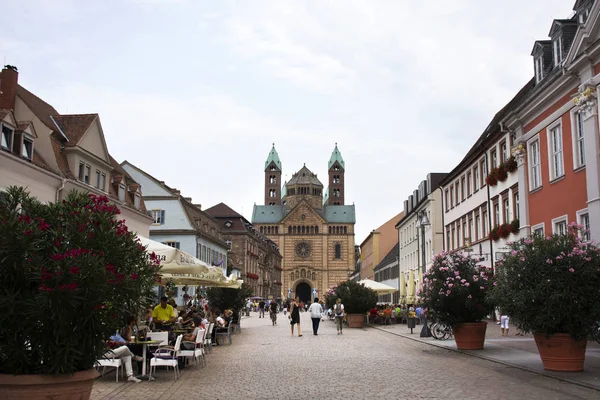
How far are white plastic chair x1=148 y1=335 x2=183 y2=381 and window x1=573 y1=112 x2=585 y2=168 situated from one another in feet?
45.5

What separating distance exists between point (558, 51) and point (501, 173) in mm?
7041

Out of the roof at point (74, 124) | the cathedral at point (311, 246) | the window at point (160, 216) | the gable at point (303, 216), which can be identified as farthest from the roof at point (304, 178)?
the roof at point (74, 124)

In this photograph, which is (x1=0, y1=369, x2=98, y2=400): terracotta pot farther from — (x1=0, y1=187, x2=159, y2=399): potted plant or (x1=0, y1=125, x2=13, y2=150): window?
(x1=0, y1=125, x2=13, y2=150): window

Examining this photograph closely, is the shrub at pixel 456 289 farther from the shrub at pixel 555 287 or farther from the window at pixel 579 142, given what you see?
the window at pixel 579 142

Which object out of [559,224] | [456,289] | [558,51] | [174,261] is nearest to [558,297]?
[456,289]

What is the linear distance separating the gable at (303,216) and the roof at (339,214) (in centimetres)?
538

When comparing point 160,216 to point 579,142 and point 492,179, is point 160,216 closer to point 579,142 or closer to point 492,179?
point 492,179

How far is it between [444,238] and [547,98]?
26147 millimetres

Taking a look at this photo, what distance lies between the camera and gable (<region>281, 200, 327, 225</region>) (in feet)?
430

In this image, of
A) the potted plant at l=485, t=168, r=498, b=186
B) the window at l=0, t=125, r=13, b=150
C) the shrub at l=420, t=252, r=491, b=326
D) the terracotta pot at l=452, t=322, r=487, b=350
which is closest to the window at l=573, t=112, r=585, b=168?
the shrub at l=420, t=252, r=491, b=326

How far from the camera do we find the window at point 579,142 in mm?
20969

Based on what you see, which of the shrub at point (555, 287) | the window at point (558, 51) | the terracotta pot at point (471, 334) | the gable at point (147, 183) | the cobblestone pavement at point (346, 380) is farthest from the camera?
the gable at point (147, 183)

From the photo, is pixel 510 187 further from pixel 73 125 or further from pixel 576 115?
pixel 73 125

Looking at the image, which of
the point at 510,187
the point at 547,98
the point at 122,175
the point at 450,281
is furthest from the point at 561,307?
the point at 122,175
